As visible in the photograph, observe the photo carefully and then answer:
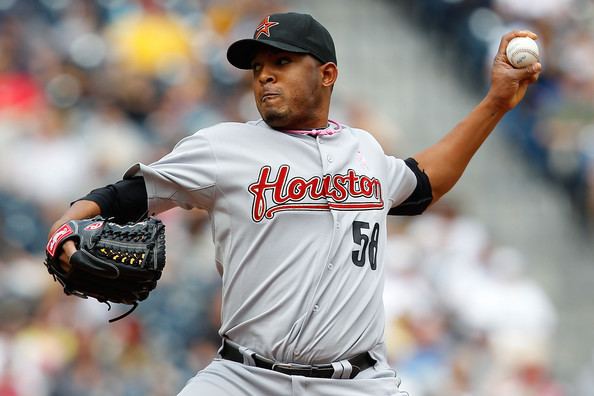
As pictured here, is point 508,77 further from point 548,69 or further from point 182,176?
point 548,69

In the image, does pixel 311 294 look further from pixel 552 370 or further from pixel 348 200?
pixel 552 370

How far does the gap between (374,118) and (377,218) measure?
5.57 m

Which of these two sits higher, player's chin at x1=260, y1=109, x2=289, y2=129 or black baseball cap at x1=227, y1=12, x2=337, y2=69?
black baseball cap at x1=227, y1=12, x2=337, y2=69

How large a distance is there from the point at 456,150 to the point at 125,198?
126cm

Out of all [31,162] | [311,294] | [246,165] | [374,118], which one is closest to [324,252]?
[311,294]

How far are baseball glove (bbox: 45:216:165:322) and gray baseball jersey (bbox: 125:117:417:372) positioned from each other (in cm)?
17

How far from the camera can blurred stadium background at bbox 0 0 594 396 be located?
721 centimetres

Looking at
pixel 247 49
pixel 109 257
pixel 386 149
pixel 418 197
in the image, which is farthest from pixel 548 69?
pixel 109 257

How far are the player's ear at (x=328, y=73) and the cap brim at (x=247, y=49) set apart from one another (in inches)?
4.6

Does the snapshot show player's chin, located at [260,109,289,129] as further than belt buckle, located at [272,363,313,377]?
Yes

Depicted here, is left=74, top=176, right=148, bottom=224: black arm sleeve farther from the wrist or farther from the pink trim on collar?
the wrist

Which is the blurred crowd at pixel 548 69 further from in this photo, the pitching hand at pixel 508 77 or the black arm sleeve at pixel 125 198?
the black arm sleeve at pixel 125 198

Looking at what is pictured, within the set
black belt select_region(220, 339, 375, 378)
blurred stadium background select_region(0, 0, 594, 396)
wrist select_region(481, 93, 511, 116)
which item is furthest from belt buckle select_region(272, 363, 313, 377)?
blurred stadium background select_region(0, 0, 594, 396)

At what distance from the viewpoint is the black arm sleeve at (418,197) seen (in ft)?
13.0
